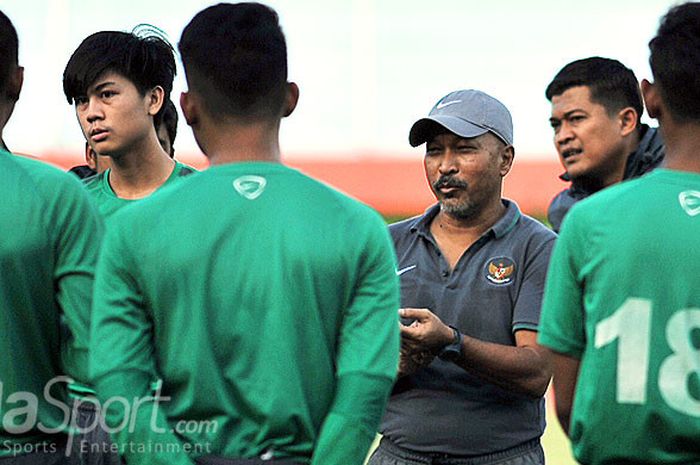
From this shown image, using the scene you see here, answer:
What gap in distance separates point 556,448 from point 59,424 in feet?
17.8

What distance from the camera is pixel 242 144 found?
272cm

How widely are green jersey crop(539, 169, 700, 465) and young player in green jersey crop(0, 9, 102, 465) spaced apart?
116cm

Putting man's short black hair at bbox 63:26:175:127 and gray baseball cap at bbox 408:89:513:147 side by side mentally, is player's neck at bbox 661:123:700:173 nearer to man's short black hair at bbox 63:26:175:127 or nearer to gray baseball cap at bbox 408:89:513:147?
gray baseball cap at bbox 408:89:513:147

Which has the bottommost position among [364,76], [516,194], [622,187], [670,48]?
[516,194]

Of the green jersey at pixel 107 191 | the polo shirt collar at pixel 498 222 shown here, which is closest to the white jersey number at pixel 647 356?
the polo shirt collar at pixel 498 222

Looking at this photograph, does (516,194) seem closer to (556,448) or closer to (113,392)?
(556,448)

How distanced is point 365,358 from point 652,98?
0.86 metres

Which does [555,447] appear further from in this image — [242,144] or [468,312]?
[242,144]

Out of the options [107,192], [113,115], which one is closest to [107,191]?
[107,192]

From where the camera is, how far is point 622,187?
8.66 feet

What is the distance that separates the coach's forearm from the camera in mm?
3707

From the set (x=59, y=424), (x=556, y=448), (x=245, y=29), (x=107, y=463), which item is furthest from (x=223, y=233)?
(x=556, y=448)

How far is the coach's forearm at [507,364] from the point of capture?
371cm

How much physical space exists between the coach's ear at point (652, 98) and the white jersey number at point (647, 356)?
45cm
